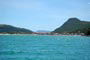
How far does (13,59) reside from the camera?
3444cm

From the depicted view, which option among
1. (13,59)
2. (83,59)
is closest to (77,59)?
(83,59)

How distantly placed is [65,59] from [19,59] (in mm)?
8182

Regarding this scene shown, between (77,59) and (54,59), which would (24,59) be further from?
(77,59)

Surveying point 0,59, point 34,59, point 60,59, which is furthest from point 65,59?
point 0,59

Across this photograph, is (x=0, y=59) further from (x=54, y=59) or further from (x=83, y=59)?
(x=83, y=59)

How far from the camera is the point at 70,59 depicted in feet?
108

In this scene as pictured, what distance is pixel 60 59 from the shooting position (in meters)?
33.8

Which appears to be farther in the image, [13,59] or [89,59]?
[13,59]

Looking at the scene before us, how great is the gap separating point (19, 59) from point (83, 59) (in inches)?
443

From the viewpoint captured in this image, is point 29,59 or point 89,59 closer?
point 89,59

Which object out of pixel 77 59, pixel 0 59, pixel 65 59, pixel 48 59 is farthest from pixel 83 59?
pixel 0 59

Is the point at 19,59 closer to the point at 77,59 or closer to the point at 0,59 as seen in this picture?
the point at 0,59

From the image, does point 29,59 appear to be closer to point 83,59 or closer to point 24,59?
point 24,59

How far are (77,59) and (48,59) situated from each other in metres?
5.04
